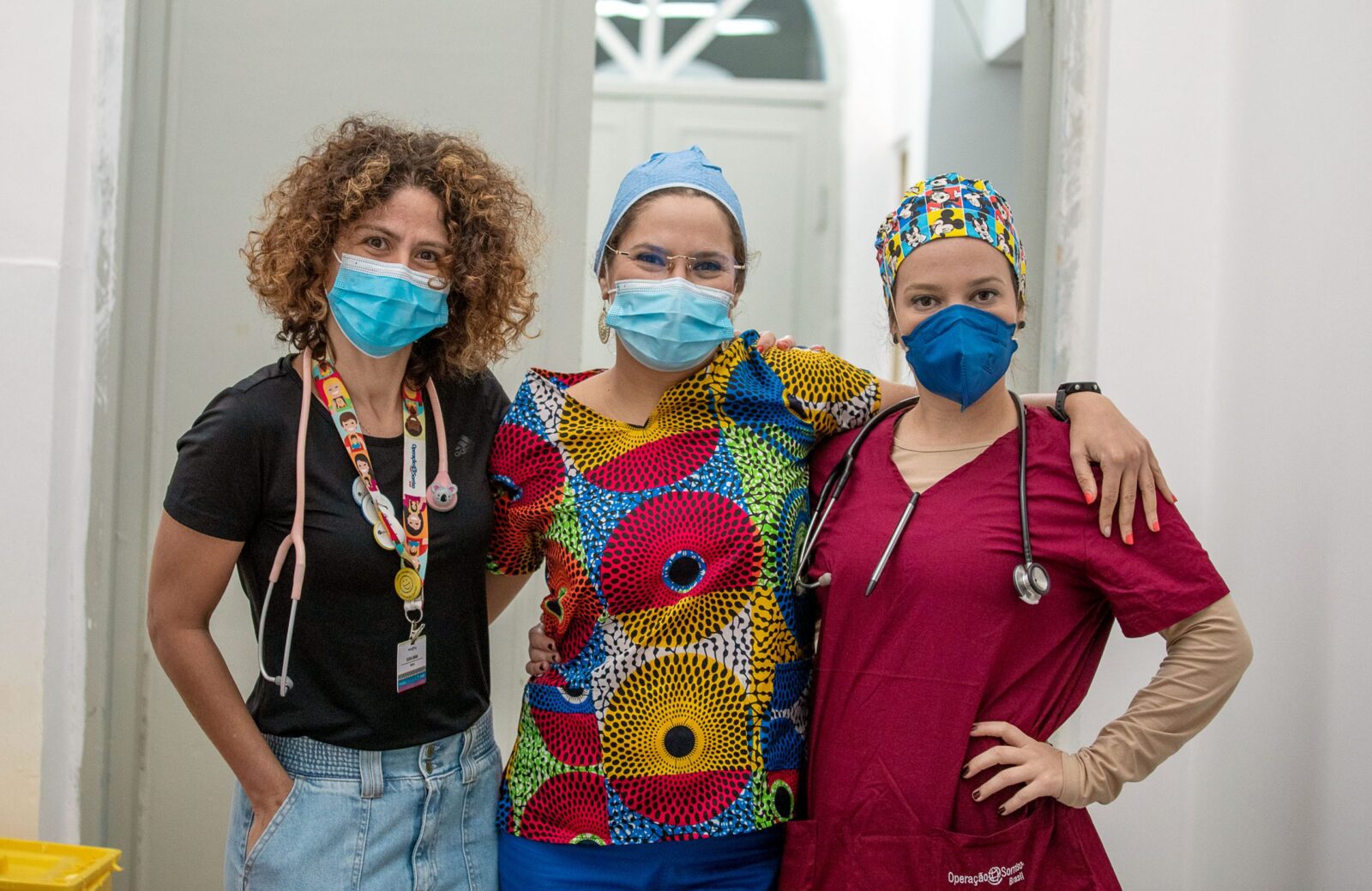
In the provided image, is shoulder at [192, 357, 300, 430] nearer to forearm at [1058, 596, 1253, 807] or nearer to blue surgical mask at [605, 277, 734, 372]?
blue surgical mask at [605, 277, 734, 372]

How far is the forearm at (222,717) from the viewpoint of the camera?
1.72 meters

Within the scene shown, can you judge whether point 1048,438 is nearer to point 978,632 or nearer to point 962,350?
point 962,350

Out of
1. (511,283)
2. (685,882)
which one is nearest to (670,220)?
(511,283)

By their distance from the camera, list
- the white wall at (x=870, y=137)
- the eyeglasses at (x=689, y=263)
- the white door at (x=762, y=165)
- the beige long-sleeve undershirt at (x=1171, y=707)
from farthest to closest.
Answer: the white door at (x=762, y=165) < the white wall at (x=870, y=137) < the eyeglasses at (x=689, y=263) < the beige long-sleeve undershirt at (x=1171, y=707)

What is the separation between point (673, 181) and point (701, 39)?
477cm

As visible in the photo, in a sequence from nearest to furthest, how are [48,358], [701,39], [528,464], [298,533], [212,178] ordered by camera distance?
[298,533] → [528,464] → [48,358] → [212,178] → [701,39]

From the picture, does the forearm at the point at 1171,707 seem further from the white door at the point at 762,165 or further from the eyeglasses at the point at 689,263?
the white door at the point at 762,165

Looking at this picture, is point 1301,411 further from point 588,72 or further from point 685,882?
point 588,72

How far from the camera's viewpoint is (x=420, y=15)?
264cm

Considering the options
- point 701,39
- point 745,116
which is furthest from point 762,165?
point 701,39

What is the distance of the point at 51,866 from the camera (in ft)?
6.31

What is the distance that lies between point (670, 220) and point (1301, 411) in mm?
1273

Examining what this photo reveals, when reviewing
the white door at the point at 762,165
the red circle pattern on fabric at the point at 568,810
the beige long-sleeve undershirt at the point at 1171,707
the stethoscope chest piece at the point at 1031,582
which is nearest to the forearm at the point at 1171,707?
the beige long-sleeve undershirt at the point at 1171,707

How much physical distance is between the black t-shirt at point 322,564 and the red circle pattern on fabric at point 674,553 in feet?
0.94
